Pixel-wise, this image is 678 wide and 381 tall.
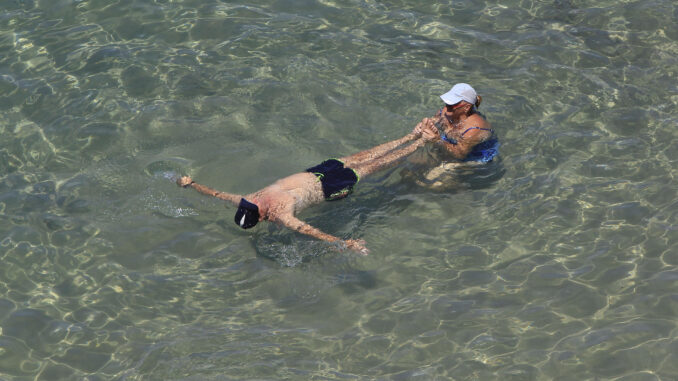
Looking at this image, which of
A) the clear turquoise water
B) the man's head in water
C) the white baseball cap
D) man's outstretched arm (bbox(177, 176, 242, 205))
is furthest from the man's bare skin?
the white baseball cap

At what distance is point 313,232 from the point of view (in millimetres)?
7738

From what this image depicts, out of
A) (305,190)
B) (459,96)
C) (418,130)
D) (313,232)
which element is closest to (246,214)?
(313,232)

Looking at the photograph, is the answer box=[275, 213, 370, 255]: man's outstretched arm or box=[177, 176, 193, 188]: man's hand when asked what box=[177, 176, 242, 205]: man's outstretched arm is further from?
box=[275, 213, 370, 255]: man's outstretched arm

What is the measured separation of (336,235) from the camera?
26.8 ft

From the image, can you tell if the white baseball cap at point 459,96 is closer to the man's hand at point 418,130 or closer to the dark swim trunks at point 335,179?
the man's hand at point 418,130

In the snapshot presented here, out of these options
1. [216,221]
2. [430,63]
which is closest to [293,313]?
[216,221]

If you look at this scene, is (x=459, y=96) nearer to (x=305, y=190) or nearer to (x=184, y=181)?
(x=305, y=190)

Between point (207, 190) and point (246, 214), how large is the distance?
3.63 ft

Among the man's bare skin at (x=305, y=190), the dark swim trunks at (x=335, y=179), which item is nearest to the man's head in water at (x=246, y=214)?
the man's bare skin at (x=305, y=190)

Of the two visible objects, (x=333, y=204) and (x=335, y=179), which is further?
(x=333, y=204)

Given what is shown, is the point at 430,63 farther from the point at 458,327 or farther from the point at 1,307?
the point at 1,307

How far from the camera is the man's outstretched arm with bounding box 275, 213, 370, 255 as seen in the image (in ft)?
24.7

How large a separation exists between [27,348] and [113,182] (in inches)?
109

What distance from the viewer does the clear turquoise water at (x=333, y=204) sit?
22.2 ft
